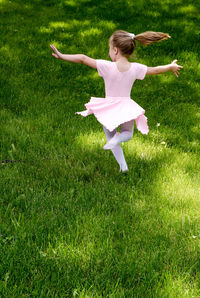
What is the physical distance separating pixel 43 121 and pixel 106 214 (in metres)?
2.59

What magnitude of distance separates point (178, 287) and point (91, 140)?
279 centimetres

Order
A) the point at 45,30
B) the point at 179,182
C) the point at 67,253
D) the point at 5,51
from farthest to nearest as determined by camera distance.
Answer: the point at 45,30, the point at 5,51, the point at 179,182, the point at 67,253

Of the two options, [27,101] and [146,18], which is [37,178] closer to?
[27,101]

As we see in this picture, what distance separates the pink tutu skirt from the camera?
12.3 ft

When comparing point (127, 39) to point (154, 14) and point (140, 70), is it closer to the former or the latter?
point (140, 70)

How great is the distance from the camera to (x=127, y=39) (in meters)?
3.75

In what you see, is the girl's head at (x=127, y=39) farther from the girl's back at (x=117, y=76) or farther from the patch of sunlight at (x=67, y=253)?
the patch of sunlight at (x=67, y=253)

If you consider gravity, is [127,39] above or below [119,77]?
above

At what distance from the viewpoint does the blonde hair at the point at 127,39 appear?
375 centimetres

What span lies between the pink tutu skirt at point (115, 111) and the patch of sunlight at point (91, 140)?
3.28 feet

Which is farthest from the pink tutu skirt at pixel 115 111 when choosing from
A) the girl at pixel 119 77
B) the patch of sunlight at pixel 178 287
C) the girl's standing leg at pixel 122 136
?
the patch of sunlight at pixel 178 287

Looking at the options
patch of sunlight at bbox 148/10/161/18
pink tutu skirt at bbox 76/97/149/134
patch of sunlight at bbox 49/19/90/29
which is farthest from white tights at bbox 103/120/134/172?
patch of sunlight at bbox 148/10/161/18

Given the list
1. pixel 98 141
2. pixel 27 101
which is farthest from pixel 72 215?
pixel 27 101

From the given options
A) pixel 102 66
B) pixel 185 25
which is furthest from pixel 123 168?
pixel 185 25
